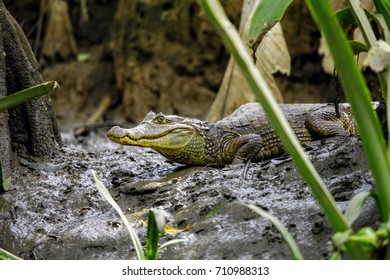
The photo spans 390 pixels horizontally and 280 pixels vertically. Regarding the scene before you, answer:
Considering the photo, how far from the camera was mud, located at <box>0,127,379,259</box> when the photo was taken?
3586 mm

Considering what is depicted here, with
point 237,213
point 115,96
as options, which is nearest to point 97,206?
point 237,213

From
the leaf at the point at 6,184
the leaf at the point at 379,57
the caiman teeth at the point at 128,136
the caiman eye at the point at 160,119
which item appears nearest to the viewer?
the leaf at the point at 379,57

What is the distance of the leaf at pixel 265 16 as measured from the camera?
3.50 meters

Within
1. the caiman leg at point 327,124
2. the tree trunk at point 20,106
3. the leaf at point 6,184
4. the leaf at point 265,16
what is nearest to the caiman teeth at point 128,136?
the tree trunk at point 20,106

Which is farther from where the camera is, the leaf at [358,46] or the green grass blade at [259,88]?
the leaf at [358,46]

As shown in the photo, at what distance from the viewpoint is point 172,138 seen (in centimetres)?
545

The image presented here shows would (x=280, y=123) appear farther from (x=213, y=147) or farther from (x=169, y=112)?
(x=169, y=112)

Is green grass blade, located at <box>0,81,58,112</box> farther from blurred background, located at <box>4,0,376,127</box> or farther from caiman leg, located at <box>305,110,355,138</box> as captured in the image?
blurred background, located at <box>4,0,376,127</box>

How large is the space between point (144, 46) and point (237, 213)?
816 centimetres

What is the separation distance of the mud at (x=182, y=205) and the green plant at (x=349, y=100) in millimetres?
546

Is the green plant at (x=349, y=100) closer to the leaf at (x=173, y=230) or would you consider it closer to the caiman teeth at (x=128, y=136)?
the leaf at (x=173, y=230)

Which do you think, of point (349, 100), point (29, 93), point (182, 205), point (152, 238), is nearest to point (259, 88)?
point (349, 100)

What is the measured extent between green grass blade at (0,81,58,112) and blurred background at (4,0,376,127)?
648 centimetres
